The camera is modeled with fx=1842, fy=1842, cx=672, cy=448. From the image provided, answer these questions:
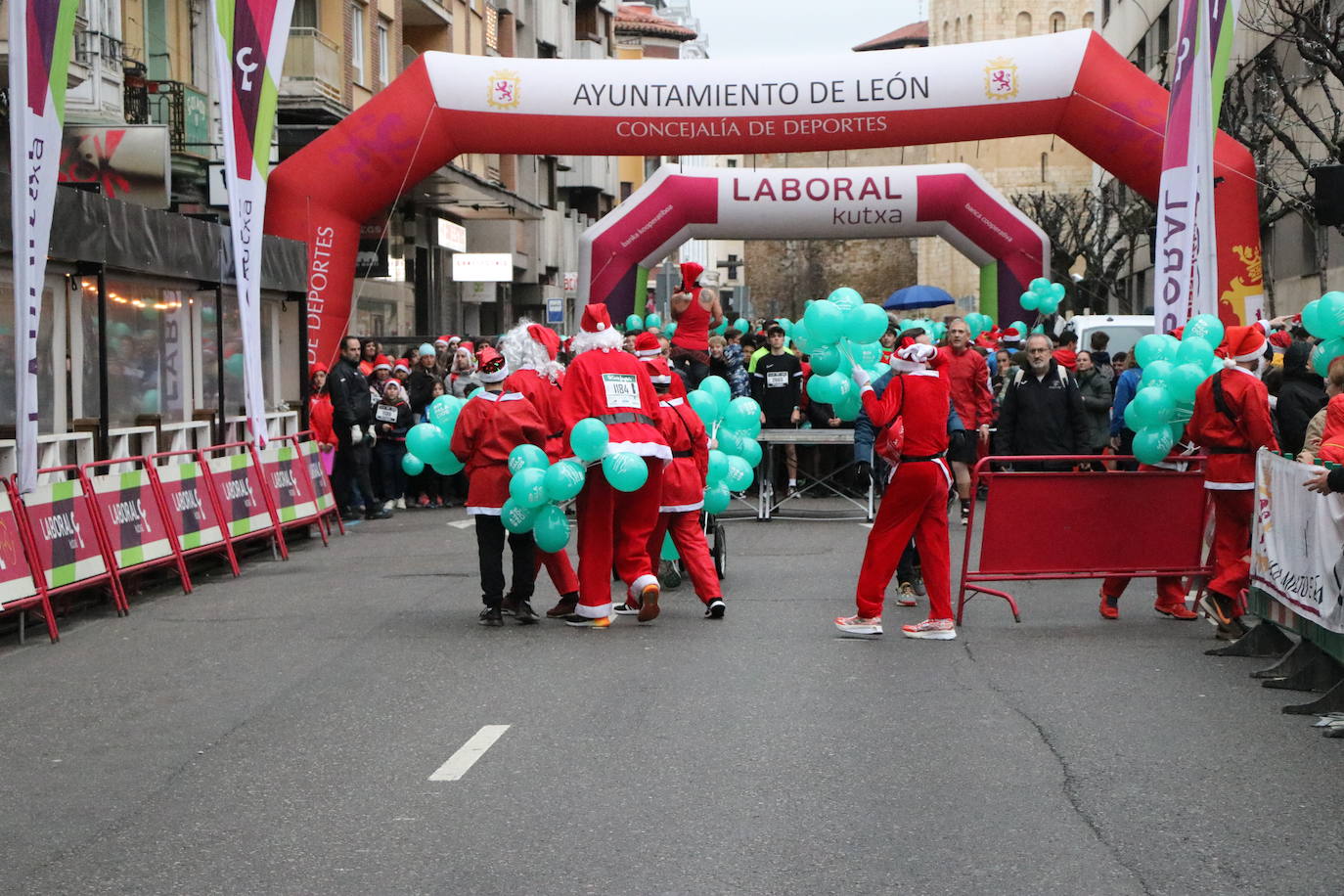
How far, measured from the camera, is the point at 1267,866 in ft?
18.5

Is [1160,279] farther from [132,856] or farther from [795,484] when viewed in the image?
[132,856]

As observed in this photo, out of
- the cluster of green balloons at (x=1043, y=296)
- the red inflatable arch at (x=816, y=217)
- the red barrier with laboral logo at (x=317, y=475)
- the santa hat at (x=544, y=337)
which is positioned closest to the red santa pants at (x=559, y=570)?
the santa hat at (x=544, y=337)

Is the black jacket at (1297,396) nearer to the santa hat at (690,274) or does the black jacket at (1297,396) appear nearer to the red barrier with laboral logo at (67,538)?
the santa hat at (690,274)

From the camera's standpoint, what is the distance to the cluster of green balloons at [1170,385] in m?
11.1

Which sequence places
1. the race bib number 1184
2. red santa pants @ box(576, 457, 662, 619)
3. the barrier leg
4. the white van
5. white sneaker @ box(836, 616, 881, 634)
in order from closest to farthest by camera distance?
the barrier leg → white sneaker @ box(836, 616, 881, 634) → the race bib number 1184 → red santa pants @ box(576, 457, 662, 619) → the white van

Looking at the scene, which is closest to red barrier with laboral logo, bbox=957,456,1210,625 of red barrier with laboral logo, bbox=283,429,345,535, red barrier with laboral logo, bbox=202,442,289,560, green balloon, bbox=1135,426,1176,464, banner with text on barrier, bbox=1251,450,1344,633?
green balloon, bbox=1135,426,1176,464

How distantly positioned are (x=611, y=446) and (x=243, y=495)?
5.74 metres

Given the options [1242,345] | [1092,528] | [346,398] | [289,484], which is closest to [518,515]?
[1092,528]

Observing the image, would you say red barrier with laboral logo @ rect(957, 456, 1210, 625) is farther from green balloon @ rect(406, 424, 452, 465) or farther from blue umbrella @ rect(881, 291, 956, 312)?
blue umbrella @ rect(881, 291, 956, 312)

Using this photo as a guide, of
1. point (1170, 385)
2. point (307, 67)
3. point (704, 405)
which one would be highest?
point (307, 67)

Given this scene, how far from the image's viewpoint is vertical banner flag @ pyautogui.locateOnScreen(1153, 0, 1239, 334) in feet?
44.5

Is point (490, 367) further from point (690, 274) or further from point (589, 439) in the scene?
point (690, 274)

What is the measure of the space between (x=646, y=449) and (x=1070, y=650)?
270cm

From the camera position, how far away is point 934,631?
10.7m
